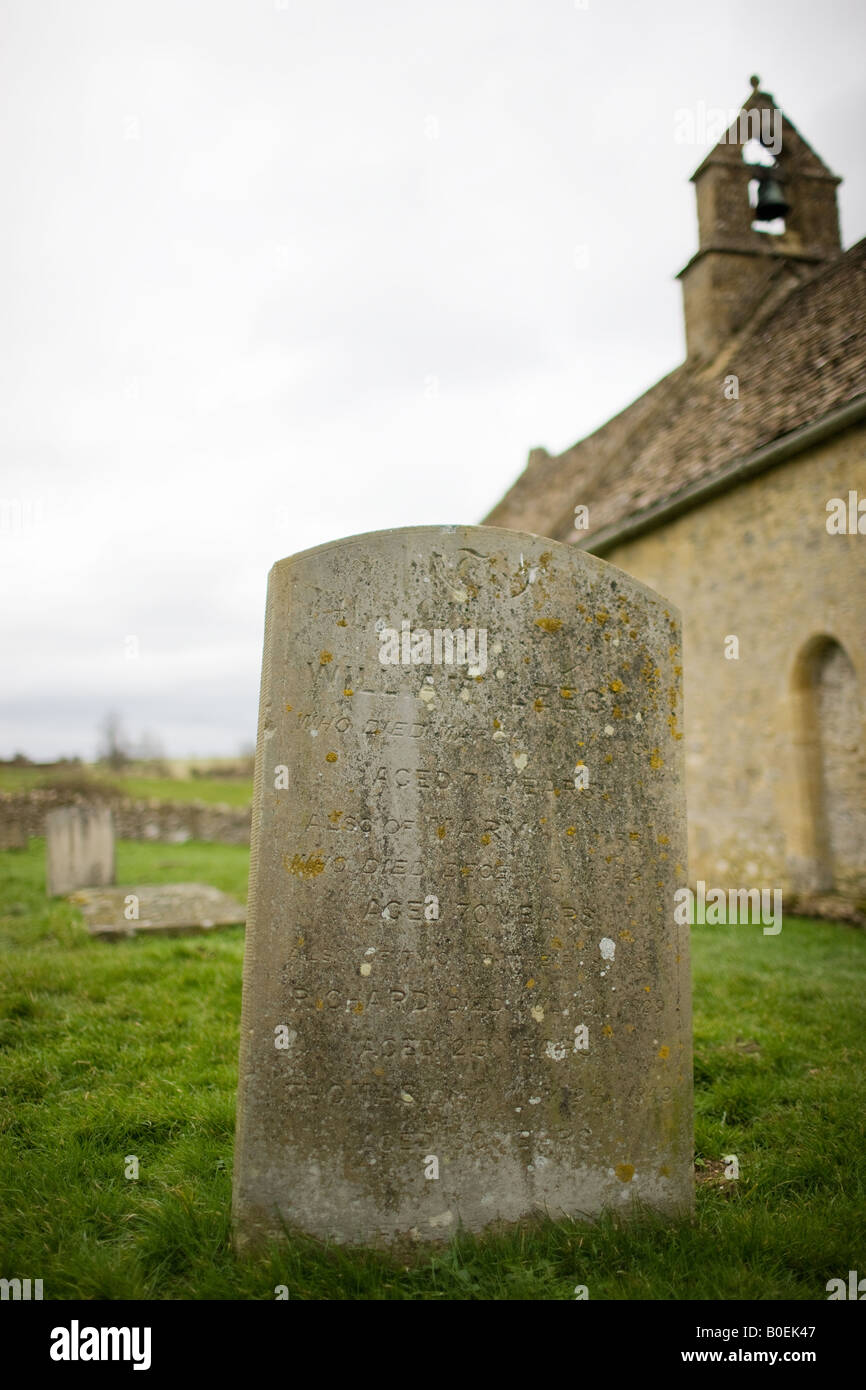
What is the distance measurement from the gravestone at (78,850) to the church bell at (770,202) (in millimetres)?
14097

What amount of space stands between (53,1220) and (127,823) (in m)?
17.9

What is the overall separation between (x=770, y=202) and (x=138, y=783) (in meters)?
21.3

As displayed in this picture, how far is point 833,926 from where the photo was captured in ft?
28.6

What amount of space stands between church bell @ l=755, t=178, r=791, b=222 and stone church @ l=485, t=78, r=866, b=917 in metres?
0.04

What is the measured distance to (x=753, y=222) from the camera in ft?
45.9

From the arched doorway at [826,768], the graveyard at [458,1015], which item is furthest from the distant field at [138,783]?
the graveyard at [458,1015]

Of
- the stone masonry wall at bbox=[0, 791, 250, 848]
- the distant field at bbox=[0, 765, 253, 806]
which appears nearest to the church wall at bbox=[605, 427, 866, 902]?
the stone masonry wall at bbox=[0, 791, 250, 848]

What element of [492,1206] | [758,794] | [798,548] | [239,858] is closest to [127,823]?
[239,858]

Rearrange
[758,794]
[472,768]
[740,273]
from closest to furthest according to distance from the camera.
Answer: [472,768], [758,794], [740,273]

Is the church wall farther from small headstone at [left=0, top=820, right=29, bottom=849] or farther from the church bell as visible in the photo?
small headstone at [left=0, top=820, right=29, bottom=849]

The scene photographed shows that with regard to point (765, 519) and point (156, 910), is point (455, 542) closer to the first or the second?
point (156, 910)

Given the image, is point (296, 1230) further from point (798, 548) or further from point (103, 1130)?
point (798, 548)

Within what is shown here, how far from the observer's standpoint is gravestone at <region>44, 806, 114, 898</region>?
9812 mm

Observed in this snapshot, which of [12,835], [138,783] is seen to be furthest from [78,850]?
[138,783]
